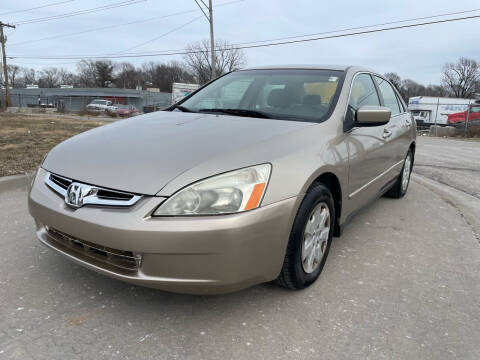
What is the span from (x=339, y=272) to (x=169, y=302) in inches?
48.9

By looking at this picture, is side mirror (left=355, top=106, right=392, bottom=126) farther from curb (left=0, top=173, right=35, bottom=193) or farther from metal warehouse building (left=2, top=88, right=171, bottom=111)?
metal warehouse building (left=2, top=88, right=171, bottom=111)

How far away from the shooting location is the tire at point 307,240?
7.20ft

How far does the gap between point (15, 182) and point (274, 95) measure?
3.68m

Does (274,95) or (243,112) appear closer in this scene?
(243,112)

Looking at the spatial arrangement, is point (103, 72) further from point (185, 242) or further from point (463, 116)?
point (185, 242)

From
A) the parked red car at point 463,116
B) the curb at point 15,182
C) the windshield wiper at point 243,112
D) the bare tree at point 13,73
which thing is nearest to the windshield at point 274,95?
the windshield wiper at point 243,112

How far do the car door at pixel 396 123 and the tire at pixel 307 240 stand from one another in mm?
1541

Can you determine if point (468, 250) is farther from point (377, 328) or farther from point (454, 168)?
point (454, 168)

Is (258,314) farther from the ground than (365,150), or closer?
closer

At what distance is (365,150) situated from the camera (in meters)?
3.08

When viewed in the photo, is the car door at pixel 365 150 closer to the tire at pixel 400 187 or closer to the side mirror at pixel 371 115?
the side mirror at pixel 371 115

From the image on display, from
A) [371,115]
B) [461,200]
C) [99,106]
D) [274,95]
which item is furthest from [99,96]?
[371,115]

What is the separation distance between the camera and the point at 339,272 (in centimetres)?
277

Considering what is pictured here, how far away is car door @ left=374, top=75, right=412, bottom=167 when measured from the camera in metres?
3.94
